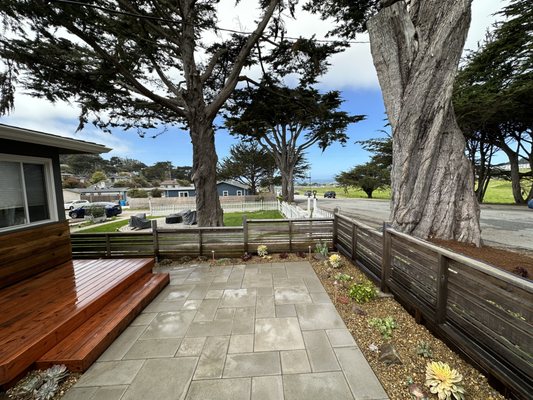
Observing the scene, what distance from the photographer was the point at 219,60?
8500 millimetres

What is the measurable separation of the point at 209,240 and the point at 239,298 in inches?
85.7

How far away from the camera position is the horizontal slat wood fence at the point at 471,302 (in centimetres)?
163

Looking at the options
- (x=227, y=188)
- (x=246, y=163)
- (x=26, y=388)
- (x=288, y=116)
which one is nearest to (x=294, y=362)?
(x=26, y=388)

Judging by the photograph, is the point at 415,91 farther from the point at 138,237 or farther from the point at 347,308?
the point at 138,237

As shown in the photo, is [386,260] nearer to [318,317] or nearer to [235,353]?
[318,317]

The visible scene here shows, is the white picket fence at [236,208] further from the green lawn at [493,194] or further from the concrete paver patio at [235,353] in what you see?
the green lawn at [493,194]

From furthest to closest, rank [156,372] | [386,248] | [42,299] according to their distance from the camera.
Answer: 1. [386,248]
2. [42,299]
3. [156,372]

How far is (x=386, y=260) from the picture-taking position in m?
3.39

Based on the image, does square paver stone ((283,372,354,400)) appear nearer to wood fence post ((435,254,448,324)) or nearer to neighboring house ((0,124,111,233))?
wood fence post ((435,254,448,324))

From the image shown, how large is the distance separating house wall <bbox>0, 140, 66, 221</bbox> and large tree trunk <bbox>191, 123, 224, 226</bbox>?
3424 mm

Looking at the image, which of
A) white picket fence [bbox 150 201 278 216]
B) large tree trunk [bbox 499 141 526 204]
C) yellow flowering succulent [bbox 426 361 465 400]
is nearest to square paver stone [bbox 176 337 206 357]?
yellow flowering succulent [bbox 426 361 465 400]

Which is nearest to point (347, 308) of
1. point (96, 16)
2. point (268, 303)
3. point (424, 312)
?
point (424, 312)

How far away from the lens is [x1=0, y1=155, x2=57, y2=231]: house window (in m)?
3.49

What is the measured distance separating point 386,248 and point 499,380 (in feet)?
5.74
